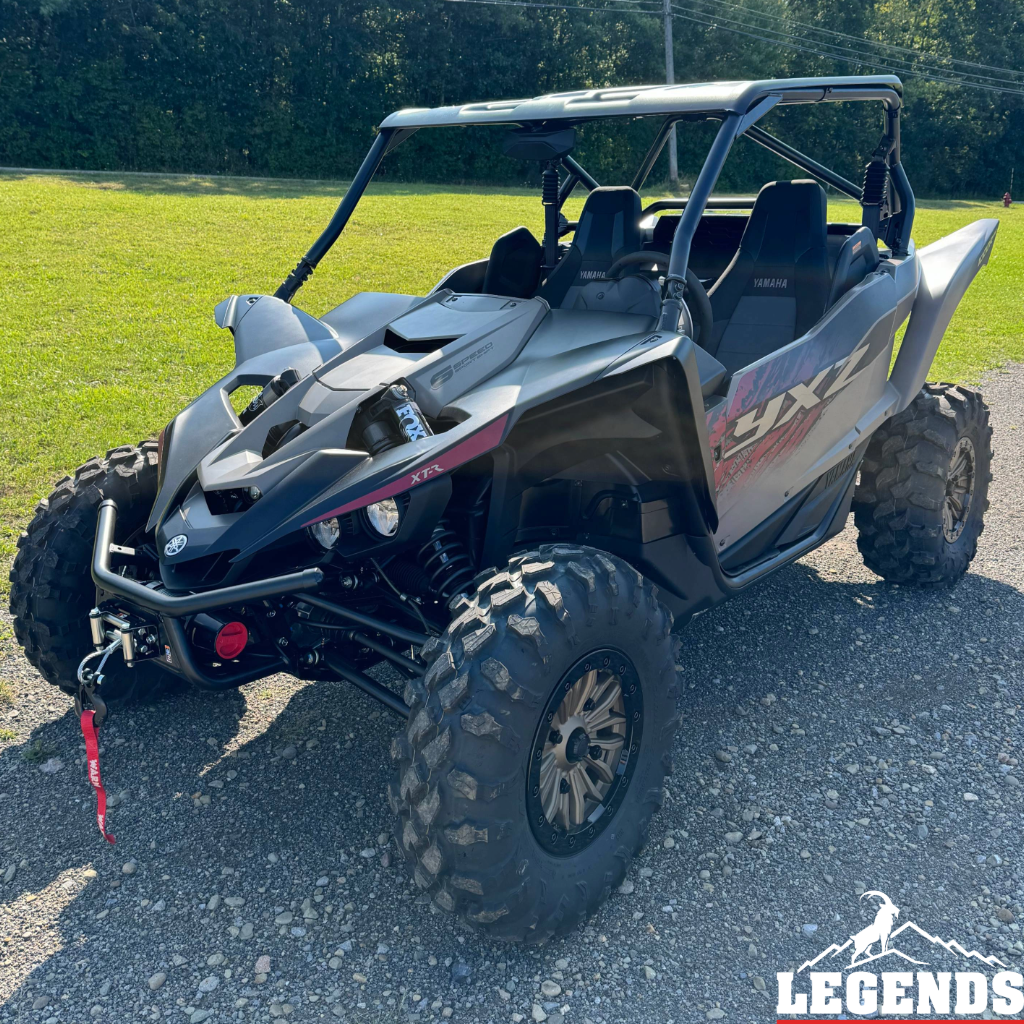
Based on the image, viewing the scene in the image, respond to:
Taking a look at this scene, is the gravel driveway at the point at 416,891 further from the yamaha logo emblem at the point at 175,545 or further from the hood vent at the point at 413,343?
the hood vent at the point at 413,343

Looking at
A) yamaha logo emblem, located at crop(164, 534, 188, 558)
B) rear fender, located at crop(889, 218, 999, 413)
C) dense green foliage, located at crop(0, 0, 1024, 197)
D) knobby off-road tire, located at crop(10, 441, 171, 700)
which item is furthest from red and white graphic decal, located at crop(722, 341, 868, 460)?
dense green foliage, located at crop(0, 0, 1024, 197)

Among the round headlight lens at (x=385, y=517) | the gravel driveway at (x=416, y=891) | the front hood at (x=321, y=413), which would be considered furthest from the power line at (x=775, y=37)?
the round headlight lens at (x=385, y=517)

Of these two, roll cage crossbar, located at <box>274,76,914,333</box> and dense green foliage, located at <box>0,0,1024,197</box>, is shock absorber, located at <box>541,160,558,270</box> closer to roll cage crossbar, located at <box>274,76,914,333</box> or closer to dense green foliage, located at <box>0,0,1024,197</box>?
roll cage crossbar, located at <box>274,76,914,333</box>

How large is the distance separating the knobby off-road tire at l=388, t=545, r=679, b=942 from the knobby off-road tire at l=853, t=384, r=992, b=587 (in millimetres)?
2298

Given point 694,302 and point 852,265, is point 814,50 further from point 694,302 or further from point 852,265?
point 694,302

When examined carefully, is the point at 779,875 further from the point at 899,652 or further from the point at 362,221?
the point at 362,221

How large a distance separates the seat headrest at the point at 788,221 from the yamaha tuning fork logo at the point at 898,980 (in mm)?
2747

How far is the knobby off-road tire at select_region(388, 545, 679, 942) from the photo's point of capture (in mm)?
2332

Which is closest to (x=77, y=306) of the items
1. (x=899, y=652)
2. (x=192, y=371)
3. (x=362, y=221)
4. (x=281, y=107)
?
(x=192, y=371)

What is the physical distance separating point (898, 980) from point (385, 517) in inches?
69.6

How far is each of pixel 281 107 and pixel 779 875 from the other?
2911 centimetres

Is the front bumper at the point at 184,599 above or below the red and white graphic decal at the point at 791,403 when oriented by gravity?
below

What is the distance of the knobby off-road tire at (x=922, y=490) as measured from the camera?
451 centimetres

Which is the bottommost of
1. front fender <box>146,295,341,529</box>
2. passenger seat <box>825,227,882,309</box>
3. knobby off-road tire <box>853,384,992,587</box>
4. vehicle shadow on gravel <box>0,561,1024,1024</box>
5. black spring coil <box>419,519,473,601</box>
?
vehicle shadow on gravel <box>0,561,1024,1024</box>
